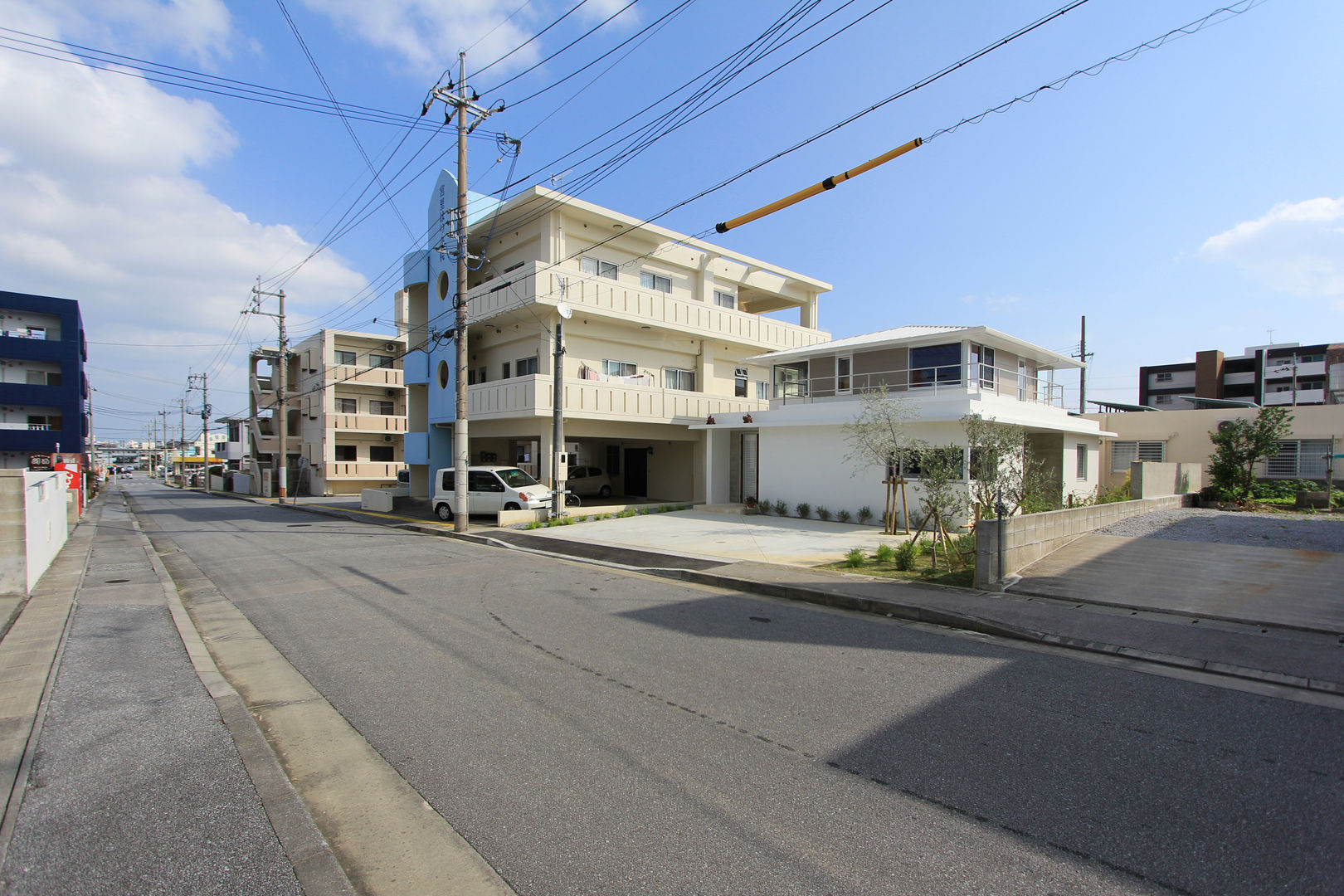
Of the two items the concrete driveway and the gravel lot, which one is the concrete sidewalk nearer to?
the concrete driveway

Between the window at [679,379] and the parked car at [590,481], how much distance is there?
564cm

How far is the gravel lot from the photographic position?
13.2 m

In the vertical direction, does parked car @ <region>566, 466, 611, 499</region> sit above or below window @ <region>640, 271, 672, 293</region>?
below

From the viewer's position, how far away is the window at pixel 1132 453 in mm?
31125

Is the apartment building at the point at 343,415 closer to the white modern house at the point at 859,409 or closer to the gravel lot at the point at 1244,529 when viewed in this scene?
the white modern house at the point at 859,409

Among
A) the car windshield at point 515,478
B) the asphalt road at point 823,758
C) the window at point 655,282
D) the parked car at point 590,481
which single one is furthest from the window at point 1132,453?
the asphalt road at point 823,758

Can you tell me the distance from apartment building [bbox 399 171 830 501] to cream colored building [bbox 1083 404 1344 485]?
16.0 metres

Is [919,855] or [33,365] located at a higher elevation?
[33,365]

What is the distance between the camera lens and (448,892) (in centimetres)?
298

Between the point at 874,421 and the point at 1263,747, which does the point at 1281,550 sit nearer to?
the point at 874,421

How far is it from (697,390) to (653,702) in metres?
22.5

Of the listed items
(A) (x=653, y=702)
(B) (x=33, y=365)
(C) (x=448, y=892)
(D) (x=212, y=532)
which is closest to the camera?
(C) (x=448, y=892)

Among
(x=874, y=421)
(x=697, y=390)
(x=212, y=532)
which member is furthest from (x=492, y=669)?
(x=697, y=390)

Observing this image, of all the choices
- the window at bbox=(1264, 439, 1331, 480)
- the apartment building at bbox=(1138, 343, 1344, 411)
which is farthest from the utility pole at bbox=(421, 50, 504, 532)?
the apartment building at bbox=(1138, 343, 1344, 411)
